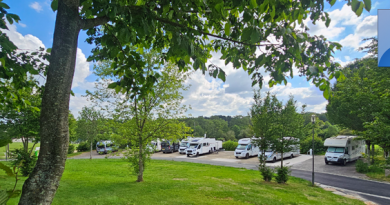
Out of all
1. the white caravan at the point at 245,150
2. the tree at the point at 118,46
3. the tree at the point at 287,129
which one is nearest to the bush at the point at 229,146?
the white caravan at the point at 245,150

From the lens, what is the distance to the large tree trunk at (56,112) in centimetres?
182

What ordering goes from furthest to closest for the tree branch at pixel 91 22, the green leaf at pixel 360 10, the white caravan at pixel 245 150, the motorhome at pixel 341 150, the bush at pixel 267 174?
the white caravan at pixel 245 150 → the motorhome at pixel 341 150 → the bush at pixel 267 174 → the green leaf at pixel 360 10 → the tree branch at pixel 91 22

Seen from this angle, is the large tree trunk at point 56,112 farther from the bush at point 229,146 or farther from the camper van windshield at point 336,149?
the bush at point 229,146

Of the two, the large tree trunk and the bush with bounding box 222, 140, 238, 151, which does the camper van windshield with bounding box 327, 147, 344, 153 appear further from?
the large tree trunk

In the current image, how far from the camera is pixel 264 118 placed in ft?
43.4

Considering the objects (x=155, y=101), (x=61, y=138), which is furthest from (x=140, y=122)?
(x=61, y=138)

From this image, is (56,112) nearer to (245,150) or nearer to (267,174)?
(267,174)

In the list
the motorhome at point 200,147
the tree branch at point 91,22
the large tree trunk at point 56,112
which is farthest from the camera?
the motorhome at point 200,147

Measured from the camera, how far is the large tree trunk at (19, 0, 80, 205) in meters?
1.82

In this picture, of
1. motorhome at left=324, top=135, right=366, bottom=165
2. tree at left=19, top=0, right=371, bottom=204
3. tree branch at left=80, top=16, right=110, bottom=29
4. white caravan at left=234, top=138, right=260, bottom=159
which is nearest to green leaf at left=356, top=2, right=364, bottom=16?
tree at left=19, top=0, right=371, bottom=204

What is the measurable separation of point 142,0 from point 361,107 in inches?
810

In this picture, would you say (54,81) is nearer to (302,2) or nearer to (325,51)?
(302,2)

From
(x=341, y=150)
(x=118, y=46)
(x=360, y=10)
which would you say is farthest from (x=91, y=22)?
(x=341, y=150)

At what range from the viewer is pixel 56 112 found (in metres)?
1.98
